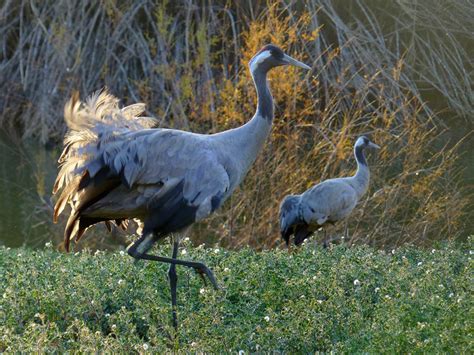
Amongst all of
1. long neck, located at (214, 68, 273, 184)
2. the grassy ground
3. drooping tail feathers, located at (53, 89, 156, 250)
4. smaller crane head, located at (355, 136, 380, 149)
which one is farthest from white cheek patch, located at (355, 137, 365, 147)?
drooping tail feathers, located at (53, 89, 156, 250)

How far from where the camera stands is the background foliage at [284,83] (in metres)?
10.2

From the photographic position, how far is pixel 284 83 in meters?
10.0

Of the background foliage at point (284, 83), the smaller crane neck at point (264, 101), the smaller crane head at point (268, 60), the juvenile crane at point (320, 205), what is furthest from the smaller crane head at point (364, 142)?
the smaller crane neck at point (264, 101)

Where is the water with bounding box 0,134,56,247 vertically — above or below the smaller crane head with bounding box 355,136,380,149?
below

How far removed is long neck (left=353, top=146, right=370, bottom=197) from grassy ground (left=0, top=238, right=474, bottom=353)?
8.26ft

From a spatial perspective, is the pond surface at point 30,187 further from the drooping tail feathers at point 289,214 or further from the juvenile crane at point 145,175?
the juvenile crane at point 145,175

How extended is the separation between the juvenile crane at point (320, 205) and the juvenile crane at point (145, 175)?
339cm

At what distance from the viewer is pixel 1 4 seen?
53.8ft

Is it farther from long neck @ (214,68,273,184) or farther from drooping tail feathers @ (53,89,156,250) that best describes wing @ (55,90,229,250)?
long neck @ (214,68,273,184)

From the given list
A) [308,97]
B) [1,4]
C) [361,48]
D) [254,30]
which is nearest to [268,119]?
[254,30]

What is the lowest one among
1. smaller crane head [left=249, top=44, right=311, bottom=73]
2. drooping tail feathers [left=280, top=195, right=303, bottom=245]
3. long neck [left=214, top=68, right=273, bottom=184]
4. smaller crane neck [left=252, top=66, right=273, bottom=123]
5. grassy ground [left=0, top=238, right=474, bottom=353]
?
drooping tail feathers [left=280, top=195, right=303, bottom=245]

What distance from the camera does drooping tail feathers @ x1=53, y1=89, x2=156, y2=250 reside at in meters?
5.96

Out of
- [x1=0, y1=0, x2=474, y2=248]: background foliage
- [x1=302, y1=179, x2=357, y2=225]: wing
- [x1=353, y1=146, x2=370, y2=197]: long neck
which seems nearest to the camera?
[x1=302, y1=179, x2=357, y2=225]: wing

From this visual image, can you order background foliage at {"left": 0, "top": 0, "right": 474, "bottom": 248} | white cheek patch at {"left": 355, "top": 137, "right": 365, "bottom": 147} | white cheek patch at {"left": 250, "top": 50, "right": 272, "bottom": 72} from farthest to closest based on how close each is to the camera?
white cheek patch at {"left": 355, "top": 137, "right": 365, "bottom": 147} → background foliage at {"left": 0, "top": 0, "right": 474, "bottom": 248} → white cheek patch at {"left": 250, "top": 50, "right": 272, "bottom": 72}
